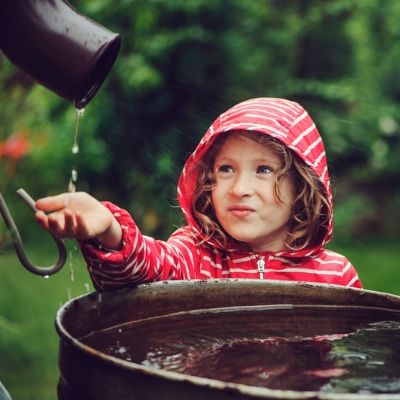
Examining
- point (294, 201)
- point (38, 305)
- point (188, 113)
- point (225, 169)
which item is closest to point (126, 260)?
point (225, 169)

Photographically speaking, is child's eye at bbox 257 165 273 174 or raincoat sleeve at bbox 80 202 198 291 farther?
child's eye at bbox 257 165 273 174

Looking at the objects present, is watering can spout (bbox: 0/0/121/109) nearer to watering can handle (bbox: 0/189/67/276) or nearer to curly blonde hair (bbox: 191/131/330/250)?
watering can handle (bbox: 0/189/67/276)

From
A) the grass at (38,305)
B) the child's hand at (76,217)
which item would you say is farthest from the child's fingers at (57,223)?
the grass at (38,305)

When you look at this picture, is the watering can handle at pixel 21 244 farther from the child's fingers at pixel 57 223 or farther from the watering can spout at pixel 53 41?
the watering can spout at pixel 53 41

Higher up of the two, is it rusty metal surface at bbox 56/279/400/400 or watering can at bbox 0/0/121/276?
watering can at bbox 0/0/121/276

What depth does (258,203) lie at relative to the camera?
2164 millimetres

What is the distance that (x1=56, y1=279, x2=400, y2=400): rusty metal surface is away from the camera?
1133 millimetres

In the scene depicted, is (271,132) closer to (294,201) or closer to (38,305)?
(294,201)

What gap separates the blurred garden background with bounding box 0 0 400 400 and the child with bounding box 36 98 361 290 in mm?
1624

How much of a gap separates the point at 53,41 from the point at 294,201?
Answer: 3.09ft

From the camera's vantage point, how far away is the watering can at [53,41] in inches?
61.4

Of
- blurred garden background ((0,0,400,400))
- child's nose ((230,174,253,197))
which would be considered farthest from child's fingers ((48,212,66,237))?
blurred garden background ((0,0,400,400))

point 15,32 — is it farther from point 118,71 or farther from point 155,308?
point 118,71

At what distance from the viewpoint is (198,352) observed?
155cm
